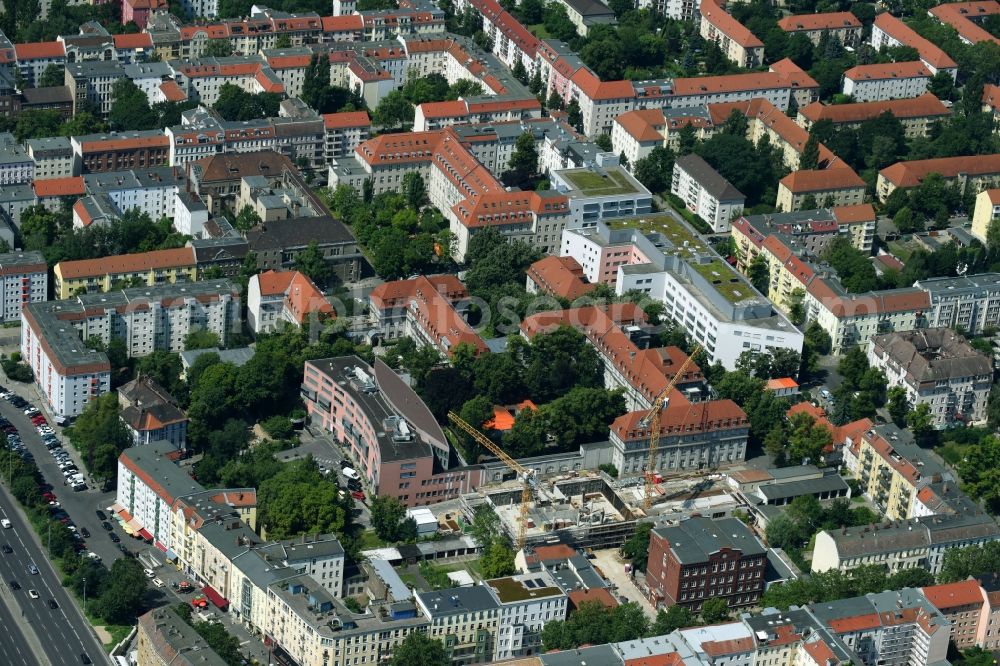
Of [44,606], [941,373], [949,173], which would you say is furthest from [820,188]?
[44,606]

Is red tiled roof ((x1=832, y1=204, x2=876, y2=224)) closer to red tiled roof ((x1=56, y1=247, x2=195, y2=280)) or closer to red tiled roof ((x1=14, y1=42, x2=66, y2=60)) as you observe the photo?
red tiled roof ((x1=56, y1=247, x2=195, y2=280))

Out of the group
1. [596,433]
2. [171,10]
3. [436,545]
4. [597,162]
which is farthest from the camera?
[171,10]

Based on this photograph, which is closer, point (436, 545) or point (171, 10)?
point (436, 545)

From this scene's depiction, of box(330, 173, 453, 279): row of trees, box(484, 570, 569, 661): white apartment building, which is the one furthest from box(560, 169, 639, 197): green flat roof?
box(484, 570, 569, 661): white apartment building

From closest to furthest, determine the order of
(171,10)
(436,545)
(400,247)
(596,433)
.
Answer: (436,545) < (596,433) < (400,247) < (171,10)

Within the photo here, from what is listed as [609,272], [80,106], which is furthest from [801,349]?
[80,106]

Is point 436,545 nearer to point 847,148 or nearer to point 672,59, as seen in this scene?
point 847,148
